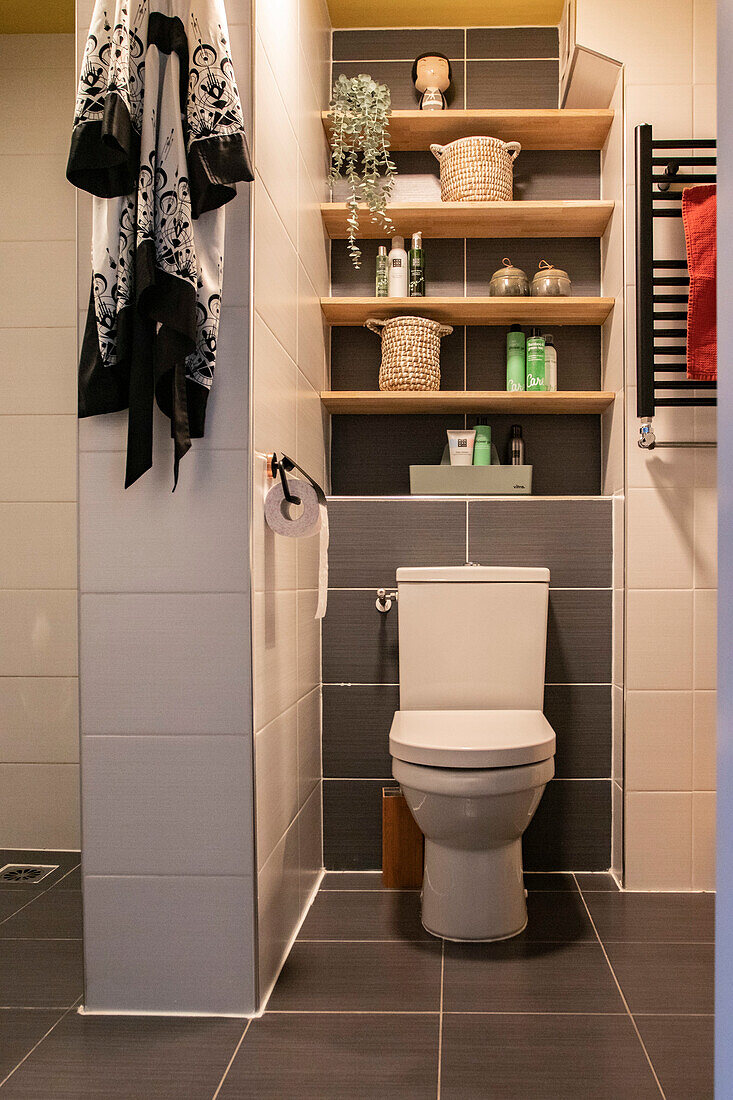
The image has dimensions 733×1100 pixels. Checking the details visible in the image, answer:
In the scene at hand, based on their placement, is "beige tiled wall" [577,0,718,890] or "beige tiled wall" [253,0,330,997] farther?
"beige tiled wall" [577,0,718,890]

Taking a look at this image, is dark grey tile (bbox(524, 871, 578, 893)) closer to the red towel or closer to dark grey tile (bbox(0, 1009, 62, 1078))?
dark grey tile (bbox(0, 1009, 62, 1078))

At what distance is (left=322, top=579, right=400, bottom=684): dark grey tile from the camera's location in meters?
2.62

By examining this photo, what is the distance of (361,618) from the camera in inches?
103

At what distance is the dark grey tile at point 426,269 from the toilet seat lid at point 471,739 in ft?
4.24

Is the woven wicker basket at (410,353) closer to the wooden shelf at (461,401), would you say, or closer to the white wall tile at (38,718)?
the wooden shelf at (461,401)

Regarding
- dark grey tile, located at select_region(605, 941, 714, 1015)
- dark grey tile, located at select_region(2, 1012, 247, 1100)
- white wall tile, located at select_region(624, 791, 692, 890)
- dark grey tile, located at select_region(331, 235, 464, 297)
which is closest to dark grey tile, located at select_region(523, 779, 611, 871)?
white wall tile, located at select_region(624, 791, 692, 890)

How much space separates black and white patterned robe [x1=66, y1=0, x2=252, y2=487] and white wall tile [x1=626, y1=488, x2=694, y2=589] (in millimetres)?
1402

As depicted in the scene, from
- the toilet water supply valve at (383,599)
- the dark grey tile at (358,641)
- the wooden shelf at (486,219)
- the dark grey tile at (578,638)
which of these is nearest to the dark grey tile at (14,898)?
the dark grey tile at (358,641)

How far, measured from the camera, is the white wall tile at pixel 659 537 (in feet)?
8.00

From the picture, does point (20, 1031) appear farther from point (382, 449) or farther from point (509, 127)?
point (509, 127)

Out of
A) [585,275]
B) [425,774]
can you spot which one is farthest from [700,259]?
[425,774]

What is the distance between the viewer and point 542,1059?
5.16ft

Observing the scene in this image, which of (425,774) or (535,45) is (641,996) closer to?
(425,774)

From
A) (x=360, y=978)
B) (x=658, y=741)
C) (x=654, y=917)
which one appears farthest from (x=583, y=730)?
(x=360, y=978)
